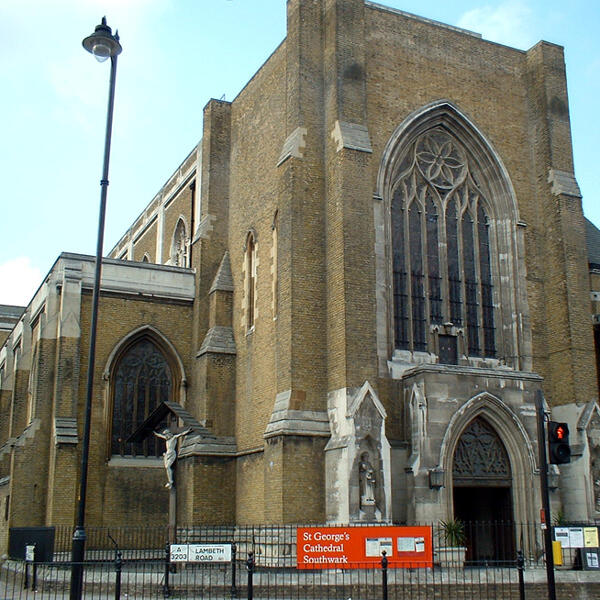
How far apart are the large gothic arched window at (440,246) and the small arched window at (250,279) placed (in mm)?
4568

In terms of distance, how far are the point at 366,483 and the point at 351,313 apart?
403 centimetres

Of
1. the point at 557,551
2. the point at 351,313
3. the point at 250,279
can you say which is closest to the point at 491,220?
the point at 351,313

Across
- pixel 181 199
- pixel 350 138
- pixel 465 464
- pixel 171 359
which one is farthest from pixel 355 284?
pixel 181 199

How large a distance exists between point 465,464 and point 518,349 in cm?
438

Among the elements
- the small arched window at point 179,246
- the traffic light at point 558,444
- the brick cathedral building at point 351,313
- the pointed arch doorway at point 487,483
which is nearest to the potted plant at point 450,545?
the brick cathedral building at point 351,313

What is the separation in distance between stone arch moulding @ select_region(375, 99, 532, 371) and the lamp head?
1050 centimetres

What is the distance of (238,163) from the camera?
2717cm

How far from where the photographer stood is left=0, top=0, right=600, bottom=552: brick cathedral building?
66.4 ft

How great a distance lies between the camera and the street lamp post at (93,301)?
39.3 feet

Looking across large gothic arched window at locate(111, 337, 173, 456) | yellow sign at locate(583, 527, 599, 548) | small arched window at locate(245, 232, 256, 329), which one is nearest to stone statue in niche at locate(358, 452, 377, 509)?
yellow sign at locate(583, 527, 599, 548)

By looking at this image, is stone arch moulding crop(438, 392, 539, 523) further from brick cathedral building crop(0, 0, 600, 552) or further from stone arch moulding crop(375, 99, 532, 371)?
stone arch moulding crop(375, 99, 532, 371)

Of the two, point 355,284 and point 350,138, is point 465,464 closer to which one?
point 355,284

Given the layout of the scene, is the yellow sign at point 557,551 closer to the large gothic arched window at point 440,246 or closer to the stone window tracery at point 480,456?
the stone window tracery at point 480,456

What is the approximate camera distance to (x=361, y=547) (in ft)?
52.9
